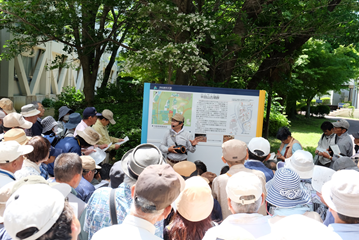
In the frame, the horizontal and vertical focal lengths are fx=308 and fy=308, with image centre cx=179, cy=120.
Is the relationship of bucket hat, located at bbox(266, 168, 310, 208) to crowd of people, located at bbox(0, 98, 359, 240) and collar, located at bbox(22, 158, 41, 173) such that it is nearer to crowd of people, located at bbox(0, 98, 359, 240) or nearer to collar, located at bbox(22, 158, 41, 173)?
crowd of people, located at bbox(0, 98, 359, 240)

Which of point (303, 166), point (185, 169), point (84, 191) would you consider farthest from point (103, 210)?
point (303, 166)

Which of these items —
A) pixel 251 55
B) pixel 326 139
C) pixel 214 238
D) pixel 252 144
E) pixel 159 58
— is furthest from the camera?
pixel 251 55

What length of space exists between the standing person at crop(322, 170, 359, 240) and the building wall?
14.1 meters

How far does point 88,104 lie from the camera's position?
13.4 m

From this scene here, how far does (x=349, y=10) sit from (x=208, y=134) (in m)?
5.34

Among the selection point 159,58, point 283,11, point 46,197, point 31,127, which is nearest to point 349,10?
point 283,11

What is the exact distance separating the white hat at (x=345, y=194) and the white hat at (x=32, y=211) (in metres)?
1.86

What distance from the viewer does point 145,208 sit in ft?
6.43

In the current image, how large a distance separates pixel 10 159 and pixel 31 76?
21288 mm

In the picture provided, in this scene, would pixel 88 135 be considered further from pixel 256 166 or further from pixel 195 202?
pixel 195 202

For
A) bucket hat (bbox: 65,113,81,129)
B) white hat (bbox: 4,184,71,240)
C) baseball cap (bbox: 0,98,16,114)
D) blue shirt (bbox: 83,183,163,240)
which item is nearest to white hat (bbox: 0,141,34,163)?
blue shirt (bbox: 83,183,163,240)

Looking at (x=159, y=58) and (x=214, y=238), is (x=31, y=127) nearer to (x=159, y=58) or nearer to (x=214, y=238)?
(x=159, y=58)

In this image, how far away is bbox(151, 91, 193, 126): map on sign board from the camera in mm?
6719

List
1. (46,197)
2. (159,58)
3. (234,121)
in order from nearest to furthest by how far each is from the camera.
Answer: (46,197) → (234,121) → (159,58)
